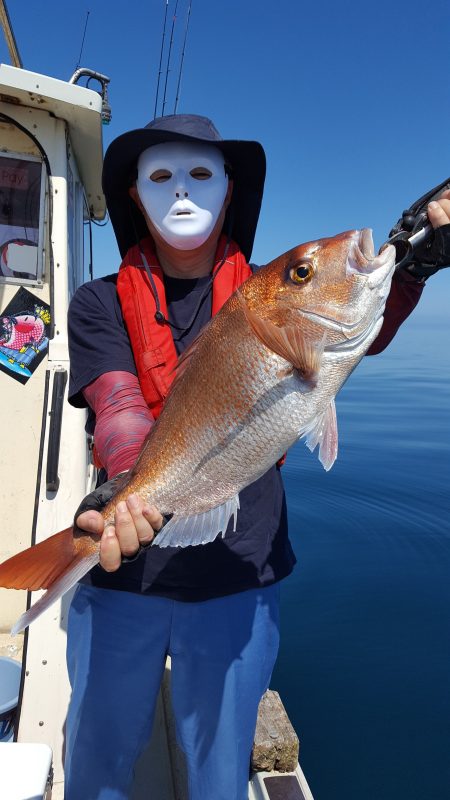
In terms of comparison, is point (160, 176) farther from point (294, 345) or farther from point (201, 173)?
point (294, 345)

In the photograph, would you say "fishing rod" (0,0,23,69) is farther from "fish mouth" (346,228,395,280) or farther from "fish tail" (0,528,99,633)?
"fish tail" (0,528,99,633)

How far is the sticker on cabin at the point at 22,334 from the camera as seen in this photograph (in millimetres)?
4090

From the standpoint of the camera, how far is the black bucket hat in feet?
7.19

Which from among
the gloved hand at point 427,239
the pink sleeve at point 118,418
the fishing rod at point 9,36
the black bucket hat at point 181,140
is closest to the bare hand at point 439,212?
the gloved hand at point 427,239

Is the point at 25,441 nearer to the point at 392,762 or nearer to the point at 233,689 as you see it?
the point at 233,689

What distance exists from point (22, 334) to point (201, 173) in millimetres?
2391

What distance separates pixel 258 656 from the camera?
207cm

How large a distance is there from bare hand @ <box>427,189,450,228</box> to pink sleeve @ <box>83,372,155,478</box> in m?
1.21

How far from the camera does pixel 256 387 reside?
64.9 inches

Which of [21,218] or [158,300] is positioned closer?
[158,300]

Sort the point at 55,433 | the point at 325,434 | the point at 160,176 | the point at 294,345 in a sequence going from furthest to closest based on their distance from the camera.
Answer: the point at 55,433, the point at 160,176, the point at 325,434, the point at 294,345

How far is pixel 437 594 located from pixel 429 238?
15.3 feet

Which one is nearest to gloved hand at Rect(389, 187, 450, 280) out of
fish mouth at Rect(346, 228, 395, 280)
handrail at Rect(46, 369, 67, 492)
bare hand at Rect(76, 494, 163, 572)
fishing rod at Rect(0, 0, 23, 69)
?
fish mouth at Rect(346, 228, 395, 280)

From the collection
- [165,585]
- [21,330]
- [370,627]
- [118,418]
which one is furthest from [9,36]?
[370,627]
